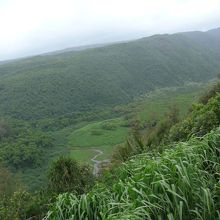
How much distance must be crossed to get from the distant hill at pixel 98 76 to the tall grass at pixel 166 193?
93689 mm

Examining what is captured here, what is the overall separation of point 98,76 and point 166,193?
408 ft

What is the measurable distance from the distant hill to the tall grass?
93.7m

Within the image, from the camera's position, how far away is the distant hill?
104938 mm

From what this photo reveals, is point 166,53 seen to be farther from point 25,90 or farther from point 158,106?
point 158,106

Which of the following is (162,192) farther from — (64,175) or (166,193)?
(64,175)

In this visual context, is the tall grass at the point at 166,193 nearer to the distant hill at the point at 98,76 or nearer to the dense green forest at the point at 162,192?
the dense green forest at the point at 162,192

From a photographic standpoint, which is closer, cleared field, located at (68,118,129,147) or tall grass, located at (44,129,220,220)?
tall grass, located at (44,129,220,220)

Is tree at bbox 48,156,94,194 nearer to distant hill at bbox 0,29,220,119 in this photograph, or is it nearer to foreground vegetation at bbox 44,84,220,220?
foreground vegetation at bbox 44,84,220,220

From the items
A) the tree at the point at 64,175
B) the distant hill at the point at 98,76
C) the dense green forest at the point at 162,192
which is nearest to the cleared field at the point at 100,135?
the distant hill at the point at 98,76

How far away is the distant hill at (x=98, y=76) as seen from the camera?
105m

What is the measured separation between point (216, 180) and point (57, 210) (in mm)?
1887

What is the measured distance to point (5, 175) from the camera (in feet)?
93.1

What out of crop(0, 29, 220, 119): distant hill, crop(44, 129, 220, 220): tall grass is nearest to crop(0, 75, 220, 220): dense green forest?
crop(44, 129, 220, 220): tall grass

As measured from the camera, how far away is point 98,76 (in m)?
128
